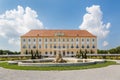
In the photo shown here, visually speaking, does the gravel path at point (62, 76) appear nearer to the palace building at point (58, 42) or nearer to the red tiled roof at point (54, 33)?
the palace building at point (58, 42)

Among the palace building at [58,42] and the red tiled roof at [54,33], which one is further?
the red tiled roof at [54,33]

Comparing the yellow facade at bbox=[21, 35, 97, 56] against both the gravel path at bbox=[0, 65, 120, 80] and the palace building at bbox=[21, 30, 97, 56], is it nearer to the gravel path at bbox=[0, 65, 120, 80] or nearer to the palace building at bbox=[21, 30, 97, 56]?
the palace building at bbox=[21, 30, 97, 56]

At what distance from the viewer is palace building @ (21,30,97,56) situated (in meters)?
74.0

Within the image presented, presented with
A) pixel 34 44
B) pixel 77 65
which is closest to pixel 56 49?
pixel 34 44

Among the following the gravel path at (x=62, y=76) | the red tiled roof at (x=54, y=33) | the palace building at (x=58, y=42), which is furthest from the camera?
the red tiled roof at (x=54, y=33)

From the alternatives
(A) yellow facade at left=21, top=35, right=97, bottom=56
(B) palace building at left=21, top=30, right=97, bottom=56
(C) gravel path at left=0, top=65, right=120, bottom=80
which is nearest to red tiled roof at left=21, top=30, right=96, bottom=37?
(B) palace building at left=21, top=30, right=97, bottom=56

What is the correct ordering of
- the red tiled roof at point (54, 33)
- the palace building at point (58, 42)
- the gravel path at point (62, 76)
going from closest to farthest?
the gravel path at point (62, 76) → the palace building at point (58, 42) → the red tiled roof at point (54, 33)

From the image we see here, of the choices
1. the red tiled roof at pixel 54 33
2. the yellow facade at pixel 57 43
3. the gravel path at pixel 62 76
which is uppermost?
the red tiled roof at pixel 54 33

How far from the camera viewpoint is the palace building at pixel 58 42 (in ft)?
243

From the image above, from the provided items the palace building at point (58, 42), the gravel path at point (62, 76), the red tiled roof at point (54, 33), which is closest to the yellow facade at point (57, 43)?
the palace building at point (58, 42)

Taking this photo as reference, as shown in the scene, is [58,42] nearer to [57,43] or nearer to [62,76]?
[57,43]

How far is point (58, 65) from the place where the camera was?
19.3 metres

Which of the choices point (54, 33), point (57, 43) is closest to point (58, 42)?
point (57, 43)

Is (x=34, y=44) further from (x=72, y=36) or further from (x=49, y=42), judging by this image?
(x=72, y=36)
